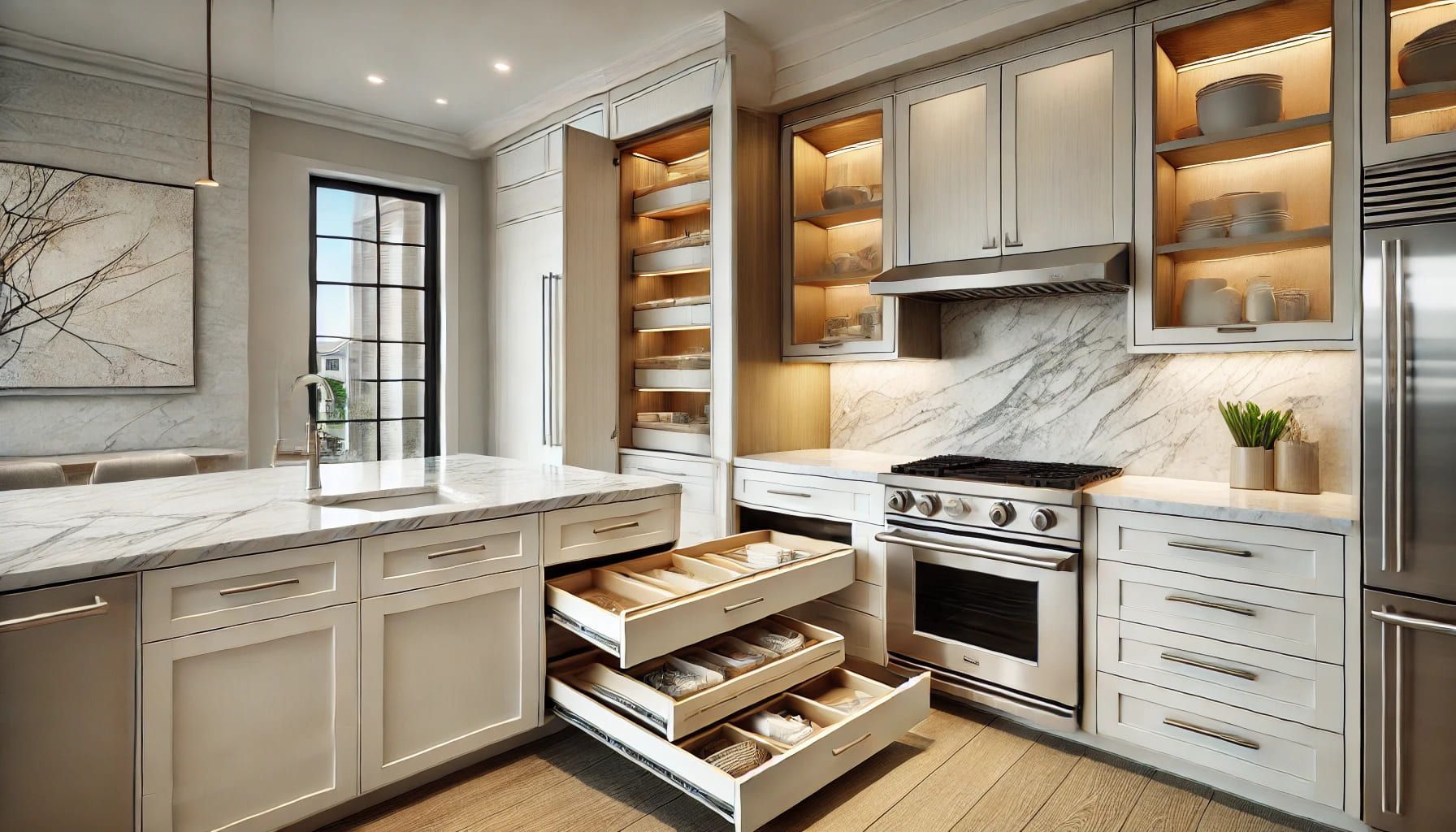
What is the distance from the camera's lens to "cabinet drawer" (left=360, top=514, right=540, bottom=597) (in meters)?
1.91

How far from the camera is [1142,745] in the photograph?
233 cm

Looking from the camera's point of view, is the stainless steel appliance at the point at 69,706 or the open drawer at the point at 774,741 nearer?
the stainless steel appliance at the point at 69,706

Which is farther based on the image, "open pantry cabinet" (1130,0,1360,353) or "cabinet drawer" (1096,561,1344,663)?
"open pantry cabinet" (1130,0,1360,353)

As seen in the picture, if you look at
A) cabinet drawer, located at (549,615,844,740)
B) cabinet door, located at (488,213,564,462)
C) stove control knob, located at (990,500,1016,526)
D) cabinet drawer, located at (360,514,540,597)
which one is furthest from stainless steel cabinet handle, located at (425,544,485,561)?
cabinet door, located at (488,213,564,462)

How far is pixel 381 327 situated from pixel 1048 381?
4.00 m

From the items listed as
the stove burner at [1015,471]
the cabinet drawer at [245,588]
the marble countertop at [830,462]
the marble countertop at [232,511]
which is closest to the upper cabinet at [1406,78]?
the stove burner at [1015,471]

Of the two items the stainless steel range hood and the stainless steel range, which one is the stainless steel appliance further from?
the stainless steel range hood

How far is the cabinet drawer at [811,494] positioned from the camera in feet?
9.80

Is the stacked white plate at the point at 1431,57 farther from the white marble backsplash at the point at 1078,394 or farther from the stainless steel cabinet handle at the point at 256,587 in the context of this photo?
the stainless steel cabinet handle at the point at 256,587

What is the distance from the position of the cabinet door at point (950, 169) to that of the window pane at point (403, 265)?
3283 millimetres

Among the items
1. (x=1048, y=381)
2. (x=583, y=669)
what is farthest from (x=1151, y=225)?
(x=583, y=669)

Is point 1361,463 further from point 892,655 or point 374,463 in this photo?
point 374,463

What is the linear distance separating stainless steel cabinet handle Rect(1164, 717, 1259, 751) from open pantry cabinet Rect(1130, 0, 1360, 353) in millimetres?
1190

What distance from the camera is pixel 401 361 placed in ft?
16.0
